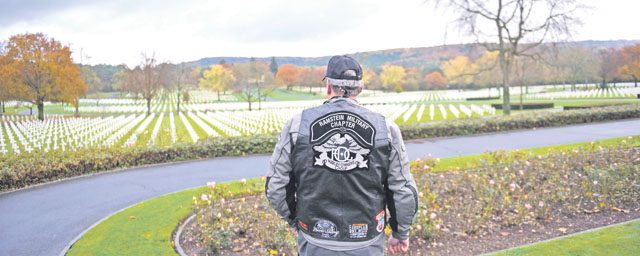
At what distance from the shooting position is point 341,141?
3021mm

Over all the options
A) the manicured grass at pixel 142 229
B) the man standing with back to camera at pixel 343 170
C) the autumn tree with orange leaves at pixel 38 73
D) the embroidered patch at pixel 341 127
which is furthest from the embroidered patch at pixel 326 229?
the autumn tree with orange leaves at pixel 38 73

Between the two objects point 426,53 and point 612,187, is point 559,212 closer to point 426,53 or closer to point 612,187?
point 612,187

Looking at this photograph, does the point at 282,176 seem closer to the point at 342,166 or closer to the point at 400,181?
the point at 342,166

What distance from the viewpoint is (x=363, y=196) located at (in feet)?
10.1

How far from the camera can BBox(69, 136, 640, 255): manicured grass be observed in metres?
6.82

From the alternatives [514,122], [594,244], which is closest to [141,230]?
[594,244]

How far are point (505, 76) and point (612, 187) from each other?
23.5 metres

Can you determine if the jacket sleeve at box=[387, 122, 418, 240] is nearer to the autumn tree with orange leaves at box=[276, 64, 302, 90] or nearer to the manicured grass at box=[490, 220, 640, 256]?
the manicured grass at box=[490, 220, 640, 256]

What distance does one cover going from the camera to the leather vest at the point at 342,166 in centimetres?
302

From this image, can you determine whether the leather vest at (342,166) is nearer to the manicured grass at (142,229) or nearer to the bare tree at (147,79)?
the manicured grass at (142,229)

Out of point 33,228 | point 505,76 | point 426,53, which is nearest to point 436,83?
point 505,76

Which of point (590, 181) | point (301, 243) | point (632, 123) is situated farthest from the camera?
point (632, 123)

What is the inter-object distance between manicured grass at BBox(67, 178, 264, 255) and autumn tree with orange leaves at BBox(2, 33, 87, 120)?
112 feet

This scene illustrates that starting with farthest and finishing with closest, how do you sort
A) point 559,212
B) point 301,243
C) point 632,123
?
point 632,123 < point 559,212 < point 301,243
